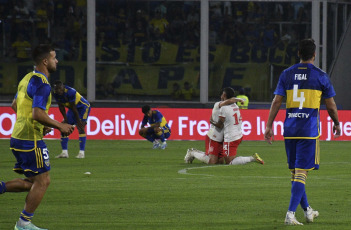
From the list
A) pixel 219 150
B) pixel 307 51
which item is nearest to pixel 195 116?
pixel 219 150

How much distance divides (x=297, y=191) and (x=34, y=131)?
9.92 ft

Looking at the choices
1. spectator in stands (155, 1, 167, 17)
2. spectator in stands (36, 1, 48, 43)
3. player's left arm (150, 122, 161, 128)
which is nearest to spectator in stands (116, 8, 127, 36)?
spectator in stands (155, 1, 167, 17)

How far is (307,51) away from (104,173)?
8309 mm

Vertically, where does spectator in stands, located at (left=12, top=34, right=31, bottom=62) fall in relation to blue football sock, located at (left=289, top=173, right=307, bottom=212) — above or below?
above

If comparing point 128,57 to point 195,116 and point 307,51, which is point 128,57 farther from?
point 307,51

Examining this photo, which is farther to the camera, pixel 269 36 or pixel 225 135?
pixel 269 36

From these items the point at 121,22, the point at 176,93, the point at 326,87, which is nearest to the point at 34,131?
the point at 326,87

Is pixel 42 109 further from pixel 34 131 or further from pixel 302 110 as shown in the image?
pixel 302 110

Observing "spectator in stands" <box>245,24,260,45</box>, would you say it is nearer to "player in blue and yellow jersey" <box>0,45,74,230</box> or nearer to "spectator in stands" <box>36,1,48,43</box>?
"spectator in stands" <box>36,1,48,43</box>

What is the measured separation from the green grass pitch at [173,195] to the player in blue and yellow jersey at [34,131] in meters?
→ 0.69

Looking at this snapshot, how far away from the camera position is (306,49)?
9.70 meters

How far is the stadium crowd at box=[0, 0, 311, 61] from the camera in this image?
36.9 metres

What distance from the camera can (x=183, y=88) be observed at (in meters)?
37.4

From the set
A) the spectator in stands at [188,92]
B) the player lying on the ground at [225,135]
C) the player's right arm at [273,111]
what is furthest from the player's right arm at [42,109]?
the spectator in stands at [188,92]
